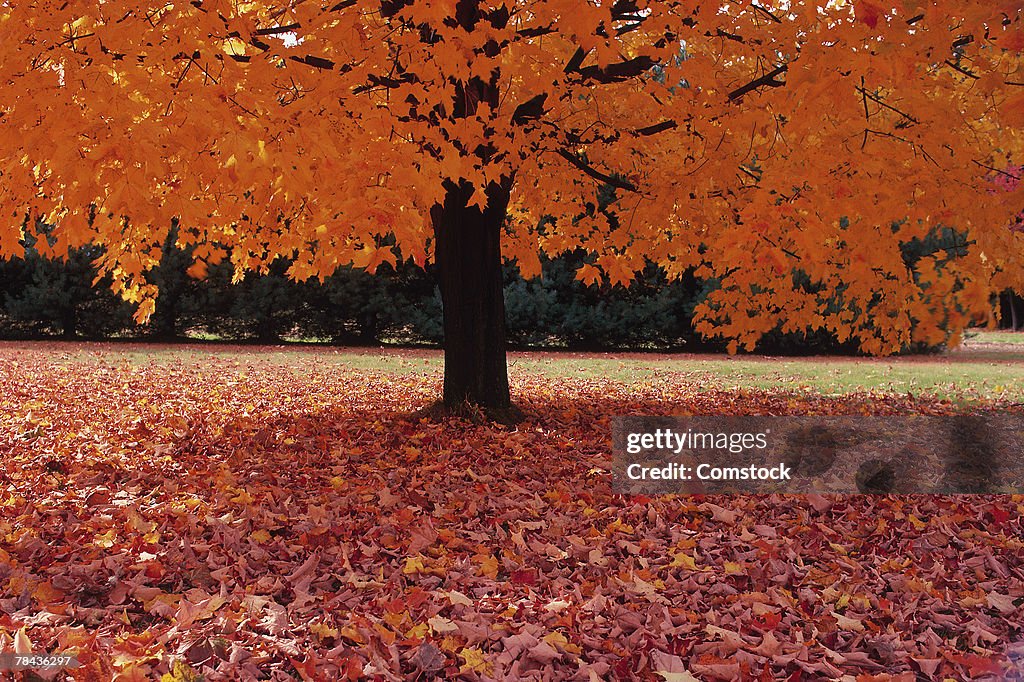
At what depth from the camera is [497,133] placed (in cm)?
566

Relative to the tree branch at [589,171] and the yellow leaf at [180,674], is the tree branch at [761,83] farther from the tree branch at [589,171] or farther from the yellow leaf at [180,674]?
the yellow leaf at [180,674]

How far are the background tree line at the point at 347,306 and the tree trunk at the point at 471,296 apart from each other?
32.0 ft

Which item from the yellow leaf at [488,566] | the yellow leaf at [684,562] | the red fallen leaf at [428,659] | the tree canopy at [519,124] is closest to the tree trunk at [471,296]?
the tree canopy at [519,124]

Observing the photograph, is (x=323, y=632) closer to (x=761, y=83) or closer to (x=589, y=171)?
(x=761, y=83)

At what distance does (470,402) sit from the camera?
701 centimetres

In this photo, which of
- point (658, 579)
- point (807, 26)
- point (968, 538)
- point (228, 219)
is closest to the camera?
point (658, 579)

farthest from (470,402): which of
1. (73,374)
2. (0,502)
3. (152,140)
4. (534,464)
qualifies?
(73,374)

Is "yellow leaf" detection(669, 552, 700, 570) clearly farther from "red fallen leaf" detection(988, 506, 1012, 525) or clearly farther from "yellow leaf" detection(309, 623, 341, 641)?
"red fallen leaf" detection(988, 506, 1012, 525)

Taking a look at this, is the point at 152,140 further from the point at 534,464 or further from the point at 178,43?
the point at 534,464

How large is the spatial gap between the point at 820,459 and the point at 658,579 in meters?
2.60

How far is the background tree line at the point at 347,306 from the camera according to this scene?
55.9 feet

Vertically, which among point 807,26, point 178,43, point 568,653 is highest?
point 807,26

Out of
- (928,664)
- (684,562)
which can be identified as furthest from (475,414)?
(928,664)

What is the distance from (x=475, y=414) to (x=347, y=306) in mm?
11205
